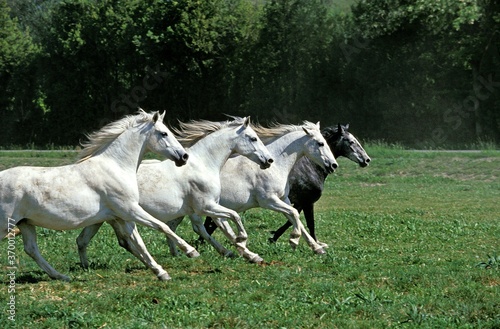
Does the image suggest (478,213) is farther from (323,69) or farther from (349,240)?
(323,69)

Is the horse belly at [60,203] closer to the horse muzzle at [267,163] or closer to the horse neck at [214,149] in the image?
the horse neck at [214,149]

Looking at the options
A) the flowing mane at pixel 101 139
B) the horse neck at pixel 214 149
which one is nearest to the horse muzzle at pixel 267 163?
the horse neck at pixel 214 149

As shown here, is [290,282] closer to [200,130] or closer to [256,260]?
[256,260]

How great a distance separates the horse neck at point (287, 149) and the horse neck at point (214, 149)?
1.26m

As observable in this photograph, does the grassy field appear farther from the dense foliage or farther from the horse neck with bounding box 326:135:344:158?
the dense foliage

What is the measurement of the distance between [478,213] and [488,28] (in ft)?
65.7

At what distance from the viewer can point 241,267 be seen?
39.0 feet

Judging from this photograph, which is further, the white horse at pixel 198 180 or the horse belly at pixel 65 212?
the white horse at pixel 198 180

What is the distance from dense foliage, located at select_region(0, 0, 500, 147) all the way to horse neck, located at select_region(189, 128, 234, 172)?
1074 inches

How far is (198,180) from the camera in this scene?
12773 mm

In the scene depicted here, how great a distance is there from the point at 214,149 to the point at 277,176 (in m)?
1.41

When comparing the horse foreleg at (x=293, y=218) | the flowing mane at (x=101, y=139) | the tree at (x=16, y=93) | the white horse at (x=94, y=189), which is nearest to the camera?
the white horse at (x=94, y=189)

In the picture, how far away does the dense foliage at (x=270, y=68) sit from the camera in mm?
41688

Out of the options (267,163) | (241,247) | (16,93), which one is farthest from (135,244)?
(16,93)
